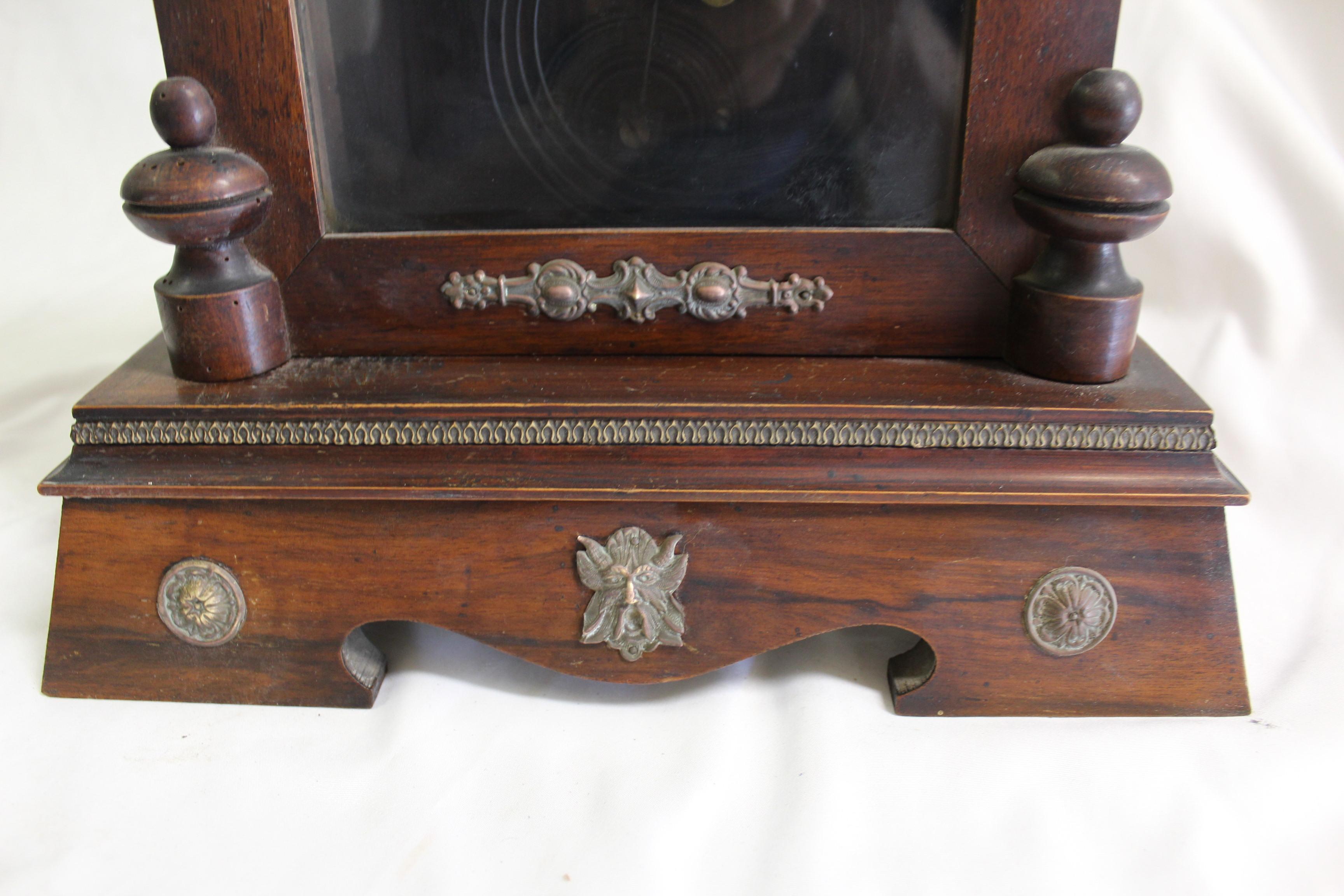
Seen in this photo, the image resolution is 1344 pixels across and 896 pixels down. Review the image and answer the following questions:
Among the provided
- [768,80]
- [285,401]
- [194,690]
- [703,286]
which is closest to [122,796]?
[194,690]

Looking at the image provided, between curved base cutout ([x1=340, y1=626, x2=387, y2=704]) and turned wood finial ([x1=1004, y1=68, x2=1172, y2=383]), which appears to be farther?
curved base cutout ([x1=340, y1=626, x2=387, y2=704])

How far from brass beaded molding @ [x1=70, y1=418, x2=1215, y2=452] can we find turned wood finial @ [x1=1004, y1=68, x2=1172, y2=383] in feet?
0.29

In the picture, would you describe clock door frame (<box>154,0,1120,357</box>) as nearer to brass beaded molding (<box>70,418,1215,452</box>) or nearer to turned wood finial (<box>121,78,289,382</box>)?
turned wood finial (<box>121,78,289,382</box>)

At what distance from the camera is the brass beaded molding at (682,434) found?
1.17 m

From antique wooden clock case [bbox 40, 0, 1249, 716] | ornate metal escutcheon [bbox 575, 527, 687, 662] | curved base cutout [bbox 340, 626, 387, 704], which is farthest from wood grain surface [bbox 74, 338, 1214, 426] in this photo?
curved base cutout [bbox 340, 626, 387, 704]

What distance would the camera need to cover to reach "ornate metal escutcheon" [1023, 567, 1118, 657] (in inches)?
47.3

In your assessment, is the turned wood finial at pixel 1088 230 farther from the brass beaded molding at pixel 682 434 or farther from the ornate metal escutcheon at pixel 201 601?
the ornate metal escutcheon at pixel 201 601

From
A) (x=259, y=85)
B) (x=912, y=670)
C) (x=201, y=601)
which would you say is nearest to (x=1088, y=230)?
(x=912, y=670)

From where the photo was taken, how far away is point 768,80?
1230 millimetres

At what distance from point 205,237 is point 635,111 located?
43 cm

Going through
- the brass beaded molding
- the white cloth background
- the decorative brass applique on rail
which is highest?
the decorative brass applique on rail

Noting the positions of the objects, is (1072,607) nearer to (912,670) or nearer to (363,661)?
(912,670)

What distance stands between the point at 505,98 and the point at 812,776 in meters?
0.72

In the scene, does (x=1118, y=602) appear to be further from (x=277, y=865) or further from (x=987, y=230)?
(x=277, y=865)
